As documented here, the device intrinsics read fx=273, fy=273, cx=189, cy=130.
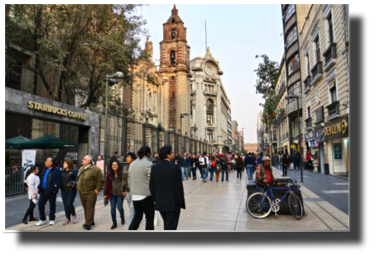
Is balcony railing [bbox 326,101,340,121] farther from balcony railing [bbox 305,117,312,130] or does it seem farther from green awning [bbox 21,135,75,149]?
green awning [bbox 21,135,75,149]

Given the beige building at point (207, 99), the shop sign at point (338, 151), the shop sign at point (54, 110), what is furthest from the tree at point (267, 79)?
the beige building at point (207, 99)

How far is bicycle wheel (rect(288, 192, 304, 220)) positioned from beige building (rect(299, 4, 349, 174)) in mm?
9224

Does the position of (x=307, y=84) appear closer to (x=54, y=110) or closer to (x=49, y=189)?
(x=54, y=110)

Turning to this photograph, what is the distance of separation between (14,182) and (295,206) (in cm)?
1052

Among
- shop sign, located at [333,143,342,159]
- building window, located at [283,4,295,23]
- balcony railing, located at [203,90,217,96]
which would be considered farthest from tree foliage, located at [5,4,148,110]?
balcony railing, located at [203,90,217,96]

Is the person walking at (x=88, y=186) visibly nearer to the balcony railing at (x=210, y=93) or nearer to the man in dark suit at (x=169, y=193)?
the man in dark suit at (x=169, y=193)

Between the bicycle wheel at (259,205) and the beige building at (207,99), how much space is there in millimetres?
66480

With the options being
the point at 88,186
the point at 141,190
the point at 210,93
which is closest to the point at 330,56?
the point at 141,190

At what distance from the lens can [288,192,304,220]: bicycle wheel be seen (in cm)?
699
